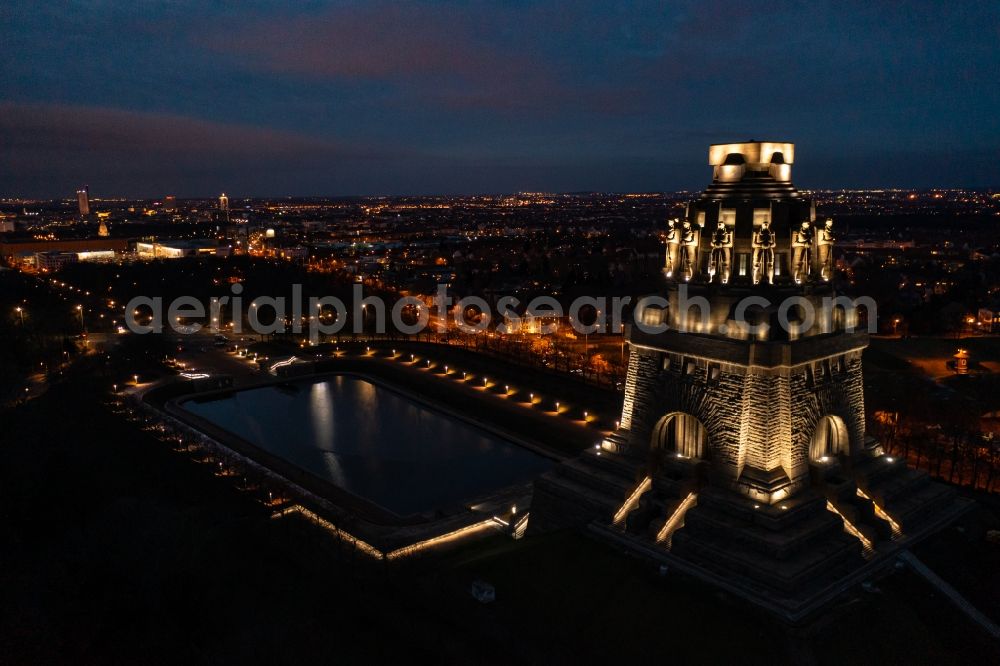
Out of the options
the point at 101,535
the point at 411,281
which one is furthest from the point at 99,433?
the point at 411,281

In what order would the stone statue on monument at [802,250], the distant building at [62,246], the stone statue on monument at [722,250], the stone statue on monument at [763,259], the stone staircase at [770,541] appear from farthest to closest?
1. the distant building at [62,246]
2. the stone statue on monument at [722,250]
3. the stone statue on monument at [802,250]
4. the stone statue on monument at [763,259]
5. the stone staircase at [770,541]

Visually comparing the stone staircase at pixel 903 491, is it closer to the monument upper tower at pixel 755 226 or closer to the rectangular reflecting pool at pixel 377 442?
the monument upper tower at pixel 755 226

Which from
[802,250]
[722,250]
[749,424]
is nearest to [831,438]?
[749,424]

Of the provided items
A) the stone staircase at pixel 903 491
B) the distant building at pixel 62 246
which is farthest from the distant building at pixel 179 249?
the stone staircase at pixel 903 491

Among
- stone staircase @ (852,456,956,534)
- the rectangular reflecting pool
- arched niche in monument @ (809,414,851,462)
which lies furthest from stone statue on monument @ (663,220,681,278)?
the rectangular reflecting pool

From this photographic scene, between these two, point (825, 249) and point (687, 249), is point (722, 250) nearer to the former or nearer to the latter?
point (687, 249)

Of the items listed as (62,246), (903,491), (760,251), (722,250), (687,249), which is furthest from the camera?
(62,246)

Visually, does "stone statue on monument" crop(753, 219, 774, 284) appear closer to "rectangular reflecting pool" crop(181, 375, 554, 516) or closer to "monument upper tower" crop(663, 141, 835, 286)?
"monument upper tower" crop(663, 141, 835, 286)
